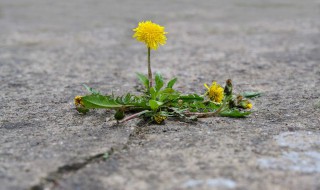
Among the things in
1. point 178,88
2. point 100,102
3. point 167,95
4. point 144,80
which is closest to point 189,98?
point 167,95

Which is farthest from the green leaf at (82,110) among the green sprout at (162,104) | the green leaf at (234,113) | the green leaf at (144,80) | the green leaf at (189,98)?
the green leaf at (234,113)

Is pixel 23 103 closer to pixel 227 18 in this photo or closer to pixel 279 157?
pixel 279 157

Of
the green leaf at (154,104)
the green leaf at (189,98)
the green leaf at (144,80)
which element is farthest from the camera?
the green leaf at (144,80)

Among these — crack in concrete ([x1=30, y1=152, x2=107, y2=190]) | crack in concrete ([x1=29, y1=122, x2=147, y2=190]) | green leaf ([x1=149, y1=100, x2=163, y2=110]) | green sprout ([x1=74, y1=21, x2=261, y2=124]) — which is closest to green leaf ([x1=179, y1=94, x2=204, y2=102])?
green sprout ([x1=74, y1=21, x2=261, y2=124])

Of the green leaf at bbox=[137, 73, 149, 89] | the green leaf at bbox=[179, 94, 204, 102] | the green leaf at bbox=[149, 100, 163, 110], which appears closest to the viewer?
the green leaf at bbox=[149, 100, 163, 110]

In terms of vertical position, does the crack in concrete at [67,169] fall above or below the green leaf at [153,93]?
below

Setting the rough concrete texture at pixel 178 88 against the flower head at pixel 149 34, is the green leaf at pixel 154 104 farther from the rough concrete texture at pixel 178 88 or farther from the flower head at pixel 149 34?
the flower head at pixel 149 34

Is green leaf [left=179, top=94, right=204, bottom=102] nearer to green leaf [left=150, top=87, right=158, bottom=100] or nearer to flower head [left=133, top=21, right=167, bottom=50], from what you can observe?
green leaf [left=150, top=87, right=158, bottom=100]

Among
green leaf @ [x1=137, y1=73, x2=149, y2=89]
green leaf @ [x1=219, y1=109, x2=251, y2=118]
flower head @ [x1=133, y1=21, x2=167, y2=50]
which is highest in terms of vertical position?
flower head @ [x1=133, y1=21, x2=167, y2=50]

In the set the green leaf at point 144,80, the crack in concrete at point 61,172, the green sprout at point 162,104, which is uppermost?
the green leaf at point 144,80

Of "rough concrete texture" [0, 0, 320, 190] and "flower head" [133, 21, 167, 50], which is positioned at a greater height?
"flower head" [133, 21, 167, 50]
